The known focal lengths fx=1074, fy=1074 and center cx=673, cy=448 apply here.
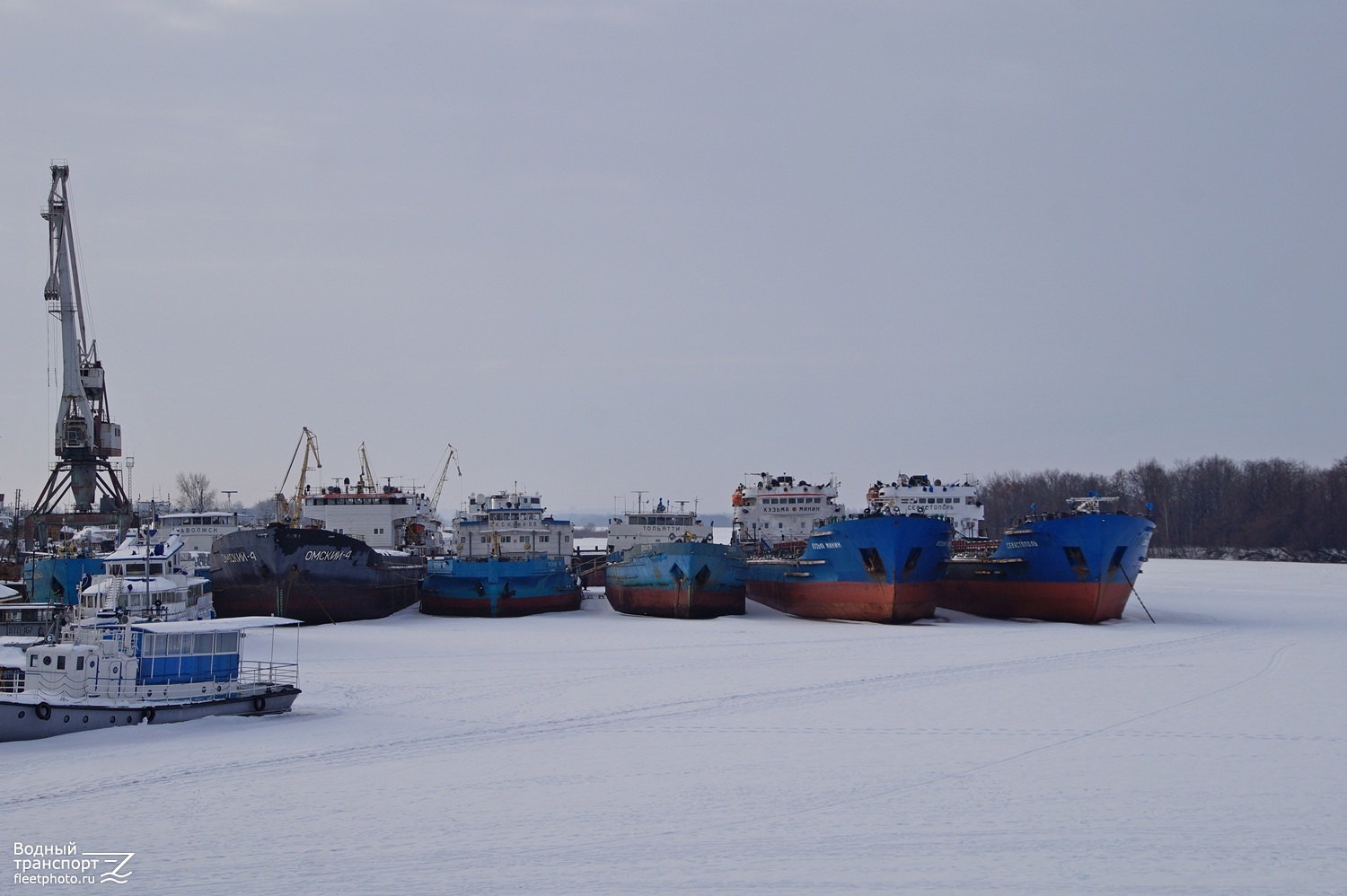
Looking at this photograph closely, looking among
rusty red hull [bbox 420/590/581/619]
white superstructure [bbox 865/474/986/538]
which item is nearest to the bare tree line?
white superstructure [bbox 865/474/986/538]

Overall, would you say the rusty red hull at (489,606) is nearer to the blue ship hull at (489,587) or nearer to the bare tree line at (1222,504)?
the blue ship hull at (489,587)

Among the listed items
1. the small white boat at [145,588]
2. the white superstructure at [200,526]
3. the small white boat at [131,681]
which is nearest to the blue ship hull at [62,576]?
the small white boat at [145,588]

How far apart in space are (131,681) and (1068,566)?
31262mm

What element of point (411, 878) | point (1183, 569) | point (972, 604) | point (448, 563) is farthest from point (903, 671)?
point (1183, 569)

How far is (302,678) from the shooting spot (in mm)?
23969

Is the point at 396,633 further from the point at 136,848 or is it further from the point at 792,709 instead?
the point at 136,848

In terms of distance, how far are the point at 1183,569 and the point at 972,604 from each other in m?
43.7

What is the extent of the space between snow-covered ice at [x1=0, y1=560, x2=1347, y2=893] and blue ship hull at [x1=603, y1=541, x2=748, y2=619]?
16311 mm

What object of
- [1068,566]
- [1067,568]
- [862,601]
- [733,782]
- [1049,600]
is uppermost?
[1068,566]

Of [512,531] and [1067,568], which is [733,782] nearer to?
[1067,568]

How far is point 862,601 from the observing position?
3916 centimetres

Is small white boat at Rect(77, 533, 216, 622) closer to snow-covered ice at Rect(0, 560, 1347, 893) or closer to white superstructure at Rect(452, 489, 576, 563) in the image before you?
snow-covered ice at Rect(0, 560, 1347, 893)

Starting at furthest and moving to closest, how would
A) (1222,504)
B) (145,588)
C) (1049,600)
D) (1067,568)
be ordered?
(1222,504) → (1049,600) → (1067,568) → (145,588)

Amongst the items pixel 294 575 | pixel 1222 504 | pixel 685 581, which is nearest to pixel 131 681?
pixel 294 575
